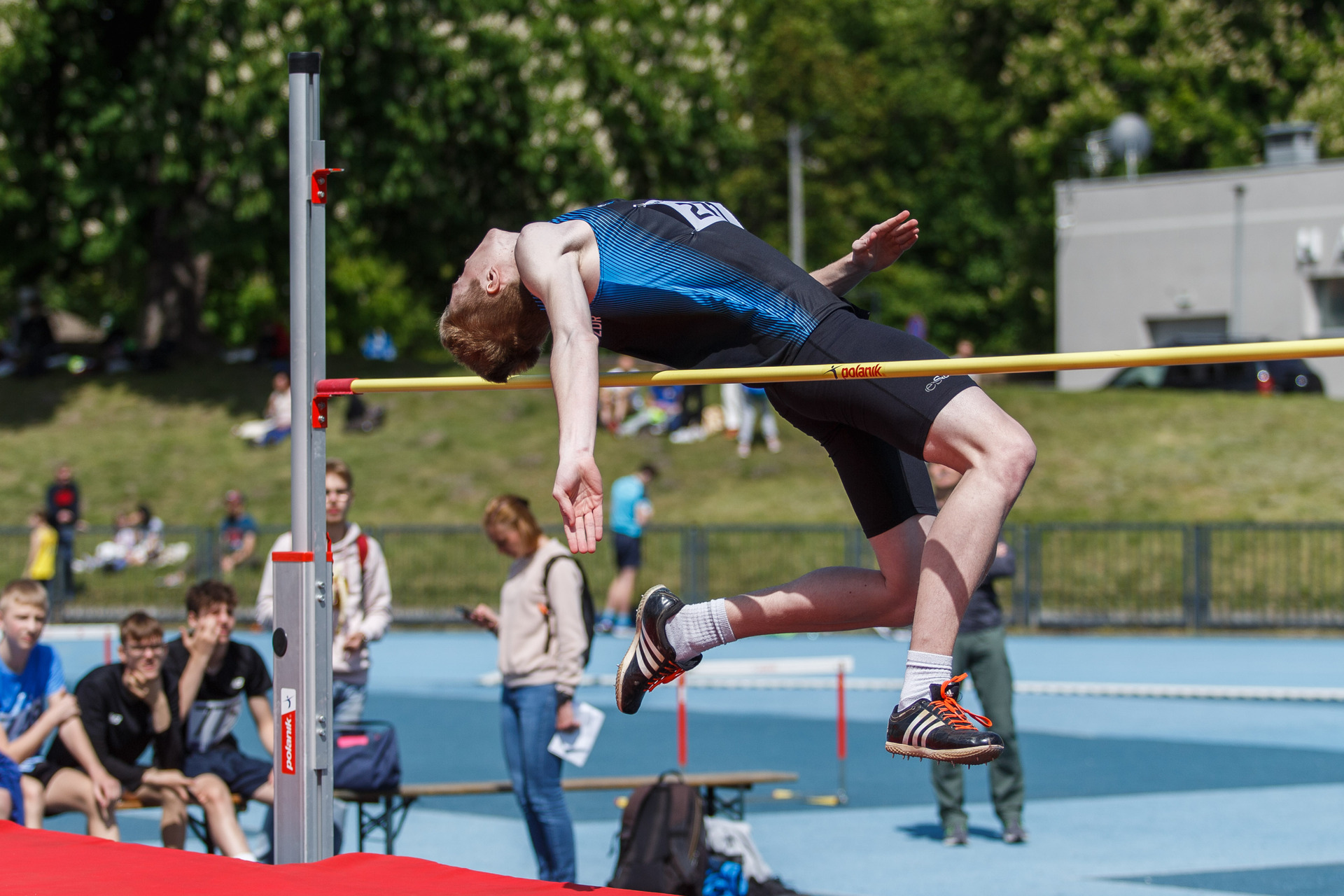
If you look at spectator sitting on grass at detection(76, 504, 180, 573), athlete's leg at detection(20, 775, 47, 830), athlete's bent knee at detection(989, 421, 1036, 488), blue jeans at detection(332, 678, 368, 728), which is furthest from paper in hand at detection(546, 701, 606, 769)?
spectator sitting on grass at detection(76, 504, 180, 573)

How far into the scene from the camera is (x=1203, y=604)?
15469 mm

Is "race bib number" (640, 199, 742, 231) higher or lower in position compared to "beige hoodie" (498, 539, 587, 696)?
higher

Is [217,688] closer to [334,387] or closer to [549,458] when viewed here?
[334,387]

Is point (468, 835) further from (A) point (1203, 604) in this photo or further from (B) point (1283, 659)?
(A) point (1203, 604)

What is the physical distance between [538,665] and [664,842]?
1.00 m

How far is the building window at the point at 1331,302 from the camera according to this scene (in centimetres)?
2673

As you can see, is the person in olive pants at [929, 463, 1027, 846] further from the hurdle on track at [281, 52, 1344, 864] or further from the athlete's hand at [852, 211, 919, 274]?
the hurdle on track at [281, 52, 1344, 864]

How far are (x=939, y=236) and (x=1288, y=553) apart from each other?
97.4ft

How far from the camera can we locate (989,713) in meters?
7.00

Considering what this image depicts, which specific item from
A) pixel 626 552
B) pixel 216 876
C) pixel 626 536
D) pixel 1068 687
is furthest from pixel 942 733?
pixel 626 552

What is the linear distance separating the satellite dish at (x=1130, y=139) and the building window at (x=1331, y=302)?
15.1ft

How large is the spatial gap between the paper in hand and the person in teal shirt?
846 centimetres

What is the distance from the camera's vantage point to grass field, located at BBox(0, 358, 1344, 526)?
755 inches

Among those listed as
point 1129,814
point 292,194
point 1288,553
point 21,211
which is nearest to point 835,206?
point 21,211
